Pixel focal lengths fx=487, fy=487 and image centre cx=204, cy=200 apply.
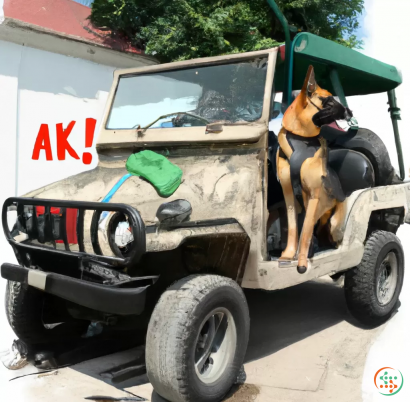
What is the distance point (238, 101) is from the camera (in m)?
3.37

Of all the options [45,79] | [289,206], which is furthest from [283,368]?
[45,79]

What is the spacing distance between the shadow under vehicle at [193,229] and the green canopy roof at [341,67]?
15mm

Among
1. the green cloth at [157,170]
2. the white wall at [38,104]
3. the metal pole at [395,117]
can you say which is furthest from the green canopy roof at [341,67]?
the white wall at [38,104]

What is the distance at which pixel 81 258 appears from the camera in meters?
2.53

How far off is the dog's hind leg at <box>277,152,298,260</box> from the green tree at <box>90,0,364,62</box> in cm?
519

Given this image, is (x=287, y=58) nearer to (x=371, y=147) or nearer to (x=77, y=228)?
(x=371, y=147)

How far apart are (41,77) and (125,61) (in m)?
1.59

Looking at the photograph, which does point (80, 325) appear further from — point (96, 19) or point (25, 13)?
point (96, 19)

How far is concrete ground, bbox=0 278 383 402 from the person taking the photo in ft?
9.12

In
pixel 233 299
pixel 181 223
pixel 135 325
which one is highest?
pixel 181 223

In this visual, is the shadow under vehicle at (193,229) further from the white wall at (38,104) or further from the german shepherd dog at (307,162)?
the white wall at (38,104)

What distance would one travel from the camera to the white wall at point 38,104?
6.35 m

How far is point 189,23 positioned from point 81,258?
257 inches

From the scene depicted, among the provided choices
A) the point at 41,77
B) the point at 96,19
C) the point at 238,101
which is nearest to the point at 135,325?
the point at 238,101
